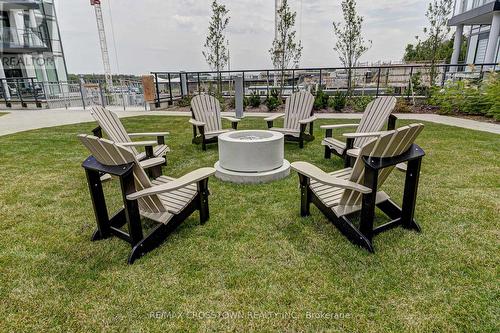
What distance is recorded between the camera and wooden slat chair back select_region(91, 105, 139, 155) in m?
3.27

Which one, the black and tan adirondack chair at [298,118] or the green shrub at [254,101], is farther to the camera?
the green shrub at [254,101]

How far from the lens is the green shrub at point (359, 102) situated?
883 centimetres

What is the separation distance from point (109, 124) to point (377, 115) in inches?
138

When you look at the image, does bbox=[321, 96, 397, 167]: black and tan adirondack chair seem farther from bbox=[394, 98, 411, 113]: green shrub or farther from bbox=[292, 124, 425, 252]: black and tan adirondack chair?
bbox=[394, 98, 411, 113]: green shrub

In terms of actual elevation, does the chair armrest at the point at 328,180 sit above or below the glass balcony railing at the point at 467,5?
below

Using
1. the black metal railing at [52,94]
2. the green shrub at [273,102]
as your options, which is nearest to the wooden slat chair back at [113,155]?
A: the green shrub at [273,102]

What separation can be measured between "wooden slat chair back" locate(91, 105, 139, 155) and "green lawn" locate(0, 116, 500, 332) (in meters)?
0.74

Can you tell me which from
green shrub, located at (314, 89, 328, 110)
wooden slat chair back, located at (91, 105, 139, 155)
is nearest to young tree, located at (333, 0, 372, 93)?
green shrub, located at (314, 89, 328, 110)

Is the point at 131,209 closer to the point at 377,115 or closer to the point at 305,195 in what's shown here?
the point at 305,195

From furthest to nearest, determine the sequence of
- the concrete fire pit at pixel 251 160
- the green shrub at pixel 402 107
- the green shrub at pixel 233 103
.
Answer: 1. the green shrub at pixel 233 103
2. the green shrub at pixel 402 107
3. the concrete fire pit at pixel 251 160

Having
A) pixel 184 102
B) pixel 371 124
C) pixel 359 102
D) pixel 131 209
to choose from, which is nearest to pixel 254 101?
pixel 184 102

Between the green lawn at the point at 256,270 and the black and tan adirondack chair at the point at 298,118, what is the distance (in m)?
1.90

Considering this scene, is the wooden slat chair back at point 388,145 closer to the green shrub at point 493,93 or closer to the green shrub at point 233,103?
the green shrub at point 493,93

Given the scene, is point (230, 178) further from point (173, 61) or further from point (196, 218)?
point (173, 61)
